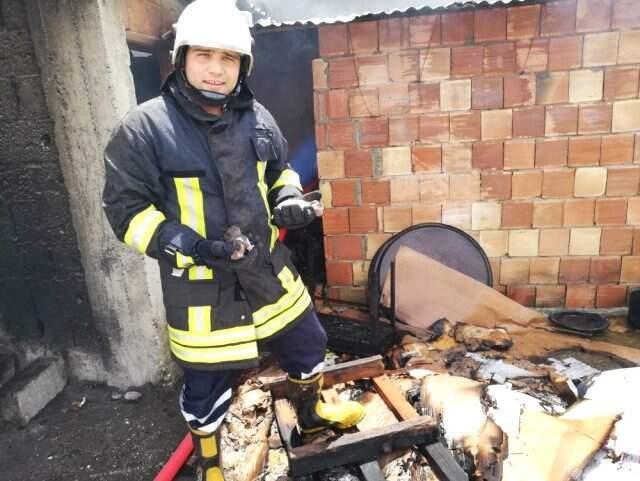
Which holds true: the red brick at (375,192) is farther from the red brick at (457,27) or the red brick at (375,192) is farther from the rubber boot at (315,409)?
the rubber boot at (315,409)

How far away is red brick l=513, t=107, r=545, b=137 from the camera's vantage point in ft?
12.4

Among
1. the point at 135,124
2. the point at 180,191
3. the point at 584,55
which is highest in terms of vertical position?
the point at 584,55

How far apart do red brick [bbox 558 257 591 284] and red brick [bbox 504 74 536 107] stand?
51.4 inches

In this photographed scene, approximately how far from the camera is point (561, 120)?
148 inches

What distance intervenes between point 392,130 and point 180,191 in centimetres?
235

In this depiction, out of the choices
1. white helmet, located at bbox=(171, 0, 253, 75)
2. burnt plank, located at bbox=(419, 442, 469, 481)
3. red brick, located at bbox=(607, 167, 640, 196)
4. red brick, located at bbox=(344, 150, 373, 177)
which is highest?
white helmet, located at bbox=(171, 0, 253, 75)

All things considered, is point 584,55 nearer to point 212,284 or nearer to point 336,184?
point 336,184

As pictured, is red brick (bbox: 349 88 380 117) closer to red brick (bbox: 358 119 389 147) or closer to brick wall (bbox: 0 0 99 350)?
red brick (bbox: 358 119 389 147)

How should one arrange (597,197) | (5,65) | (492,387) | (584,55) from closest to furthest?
(492,387), (5,65), (584,55), (597,197)

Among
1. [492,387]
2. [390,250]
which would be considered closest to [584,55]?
[390,250]

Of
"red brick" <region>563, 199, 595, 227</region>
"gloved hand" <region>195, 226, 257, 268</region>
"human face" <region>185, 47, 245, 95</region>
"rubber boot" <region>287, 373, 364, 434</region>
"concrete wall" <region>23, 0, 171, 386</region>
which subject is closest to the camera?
"gloved hand" <region>195, 226, 257, 268</region>

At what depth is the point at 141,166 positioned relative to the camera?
191cm

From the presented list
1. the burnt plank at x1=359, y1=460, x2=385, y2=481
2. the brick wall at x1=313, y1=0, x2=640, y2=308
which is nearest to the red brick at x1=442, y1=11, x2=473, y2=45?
the brick wall at x1=313, y1=0, x2=640, y2=308

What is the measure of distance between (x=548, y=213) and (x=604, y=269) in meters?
0.66
